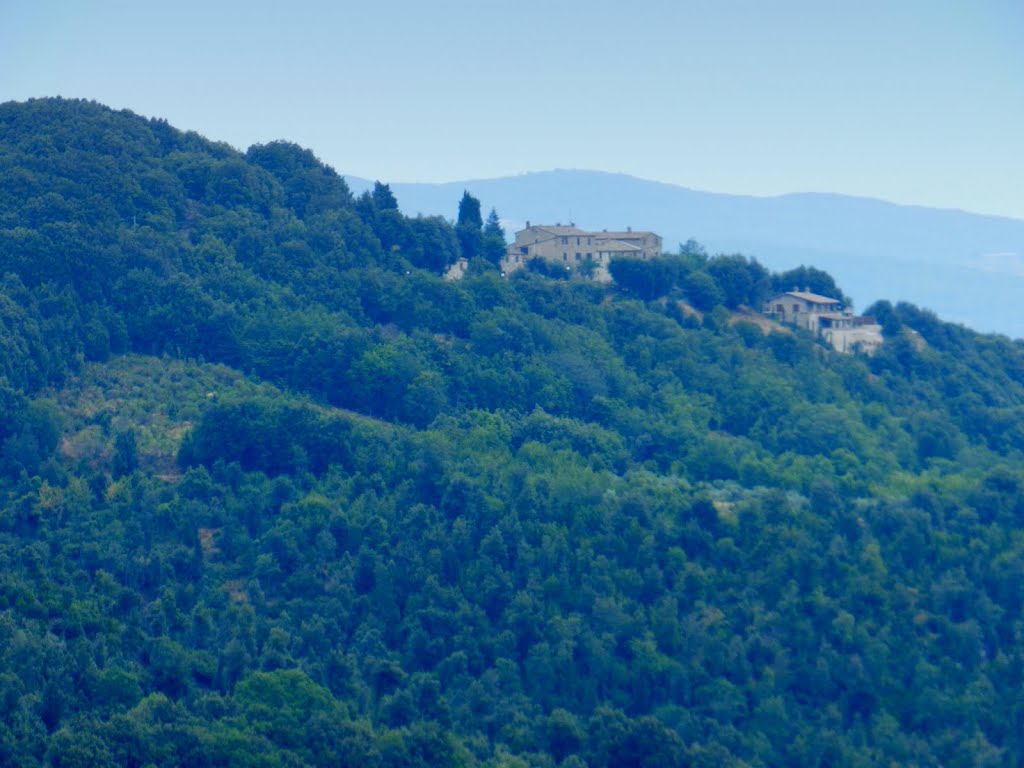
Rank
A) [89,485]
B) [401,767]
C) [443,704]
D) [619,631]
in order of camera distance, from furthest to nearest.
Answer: [89,485]
[619,631]
[443,704]
[401,767]

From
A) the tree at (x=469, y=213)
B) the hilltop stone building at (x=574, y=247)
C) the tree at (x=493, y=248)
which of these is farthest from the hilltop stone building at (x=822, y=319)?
the tree at (x=469, y=213)

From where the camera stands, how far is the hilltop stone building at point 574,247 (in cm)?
5750

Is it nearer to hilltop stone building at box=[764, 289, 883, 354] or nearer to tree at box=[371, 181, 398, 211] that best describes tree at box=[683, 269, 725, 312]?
hilltop stone building at box=[764, 289, 883, 354]

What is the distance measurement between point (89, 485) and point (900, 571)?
17.9 m

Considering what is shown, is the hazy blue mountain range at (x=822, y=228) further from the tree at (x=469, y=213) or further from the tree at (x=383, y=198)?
the tree at (x=383, y=198)

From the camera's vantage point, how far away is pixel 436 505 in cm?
3809

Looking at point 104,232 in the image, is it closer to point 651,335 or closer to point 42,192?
point 42,192

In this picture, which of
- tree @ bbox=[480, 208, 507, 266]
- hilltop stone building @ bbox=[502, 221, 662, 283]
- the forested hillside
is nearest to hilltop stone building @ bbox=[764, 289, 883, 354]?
the forested hillside

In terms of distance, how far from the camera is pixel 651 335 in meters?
50.6

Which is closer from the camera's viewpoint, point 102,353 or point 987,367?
point 102,353

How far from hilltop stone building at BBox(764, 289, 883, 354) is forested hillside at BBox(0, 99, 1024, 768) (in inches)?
88.0

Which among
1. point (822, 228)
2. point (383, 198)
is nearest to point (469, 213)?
point (383, 198)

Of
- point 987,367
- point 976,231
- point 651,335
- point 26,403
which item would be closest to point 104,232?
point 26,403

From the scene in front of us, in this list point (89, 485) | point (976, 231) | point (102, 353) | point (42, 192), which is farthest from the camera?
point (976, 231)
